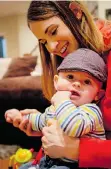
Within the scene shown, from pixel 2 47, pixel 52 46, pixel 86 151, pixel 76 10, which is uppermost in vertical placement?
pixel 76 10

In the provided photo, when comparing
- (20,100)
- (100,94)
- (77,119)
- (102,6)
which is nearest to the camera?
(77,119)

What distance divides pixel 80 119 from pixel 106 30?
32 cm

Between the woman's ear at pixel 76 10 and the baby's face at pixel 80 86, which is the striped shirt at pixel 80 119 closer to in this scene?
the baby's face at pixel 80 86

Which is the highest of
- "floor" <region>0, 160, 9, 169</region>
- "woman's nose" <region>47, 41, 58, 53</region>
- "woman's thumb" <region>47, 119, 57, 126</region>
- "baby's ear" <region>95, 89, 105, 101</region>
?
"woman's nose" <region>47, 41, 58, 53</region>

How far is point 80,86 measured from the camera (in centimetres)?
83

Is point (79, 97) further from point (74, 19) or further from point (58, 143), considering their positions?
point (74, 19)

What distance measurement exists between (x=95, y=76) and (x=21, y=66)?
5.45 feet

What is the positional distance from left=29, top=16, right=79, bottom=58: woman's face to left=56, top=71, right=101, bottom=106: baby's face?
15 cm

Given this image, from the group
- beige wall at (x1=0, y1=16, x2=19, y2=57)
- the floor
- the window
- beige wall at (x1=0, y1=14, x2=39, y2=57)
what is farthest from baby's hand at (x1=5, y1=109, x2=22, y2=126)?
the window

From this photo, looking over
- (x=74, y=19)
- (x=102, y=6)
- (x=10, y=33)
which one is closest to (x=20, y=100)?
(x=74, y=19)

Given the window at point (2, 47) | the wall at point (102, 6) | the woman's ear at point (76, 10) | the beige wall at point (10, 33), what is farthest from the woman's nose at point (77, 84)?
the window at point (2, 47)

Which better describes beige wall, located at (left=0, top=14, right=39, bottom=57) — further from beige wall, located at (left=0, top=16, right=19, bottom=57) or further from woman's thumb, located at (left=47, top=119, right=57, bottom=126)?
woman's thumb, located at (left=47, top=119, right=57, bottom=126)

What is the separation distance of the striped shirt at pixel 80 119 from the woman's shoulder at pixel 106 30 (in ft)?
0.67

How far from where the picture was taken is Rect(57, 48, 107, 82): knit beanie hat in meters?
0.83
